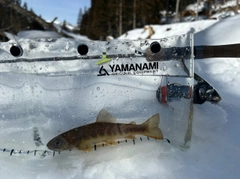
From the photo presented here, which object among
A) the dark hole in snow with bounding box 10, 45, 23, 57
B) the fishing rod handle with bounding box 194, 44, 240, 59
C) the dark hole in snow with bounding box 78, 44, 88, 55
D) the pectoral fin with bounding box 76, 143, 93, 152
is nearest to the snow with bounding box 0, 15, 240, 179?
the pectoral fin with bounding box 76, 143, 93, 152

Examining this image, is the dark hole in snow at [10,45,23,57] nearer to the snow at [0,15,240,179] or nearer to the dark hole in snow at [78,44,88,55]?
the snow at [0,15,240,179]

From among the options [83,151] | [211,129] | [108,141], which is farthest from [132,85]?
[211,129]

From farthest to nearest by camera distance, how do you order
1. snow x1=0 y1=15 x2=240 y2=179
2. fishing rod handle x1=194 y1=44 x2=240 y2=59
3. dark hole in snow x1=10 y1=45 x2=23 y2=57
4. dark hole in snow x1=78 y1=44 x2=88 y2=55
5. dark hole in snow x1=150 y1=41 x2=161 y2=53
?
fishing rod handle x1=194 y1=44 x2=240 y2=59
dark hole in snow x1=78 y1=44 x2=88 y2=55
dark hole in snow x1=10 y1=45 x2=23 y2=57
dark hole in snow x1=150 y1=41 x2=161 y2=53
snow x1=0 y1=15 x2=240 y2=179

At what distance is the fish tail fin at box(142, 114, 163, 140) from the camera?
1.67m

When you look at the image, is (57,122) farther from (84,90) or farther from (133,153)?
(133,153)

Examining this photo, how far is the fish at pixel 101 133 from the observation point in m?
1.65

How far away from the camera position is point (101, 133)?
1.67 m

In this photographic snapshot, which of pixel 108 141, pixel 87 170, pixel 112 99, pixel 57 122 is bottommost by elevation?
pixel 87 170

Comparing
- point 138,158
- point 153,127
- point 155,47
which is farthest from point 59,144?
point 155,47

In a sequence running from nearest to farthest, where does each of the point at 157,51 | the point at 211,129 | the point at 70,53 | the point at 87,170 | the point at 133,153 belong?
the point at 87,170 < the point at 133,153 < the point at 157,51 < the point at 211,129 < the point at 70,53

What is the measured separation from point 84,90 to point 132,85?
1.12 ft

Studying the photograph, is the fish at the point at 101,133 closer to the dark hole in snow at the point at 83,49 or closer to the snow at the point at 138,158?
the snow at the point at 138,158

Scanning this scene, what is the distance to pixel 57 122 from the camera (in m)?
1.75

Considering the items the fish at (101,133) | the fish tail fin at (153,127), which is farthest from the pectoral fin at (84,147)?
the fish tail fin at (153,127)
